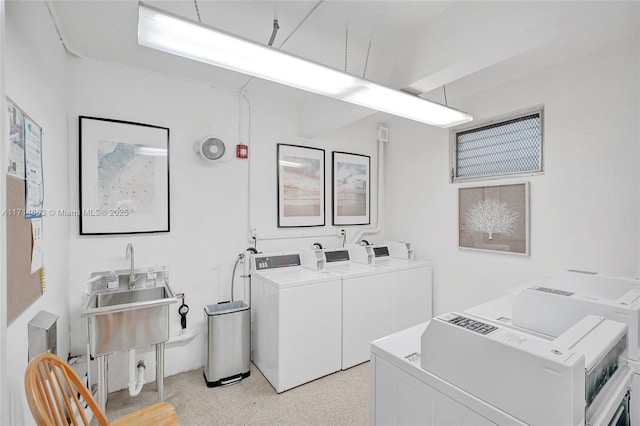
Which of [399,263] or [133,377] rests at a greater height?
[399,263]

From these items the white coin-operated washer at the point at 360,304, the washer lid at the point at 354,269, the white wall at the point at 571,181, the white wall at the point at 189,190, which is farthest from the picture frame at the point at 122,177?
the white wall at the point at 571,181

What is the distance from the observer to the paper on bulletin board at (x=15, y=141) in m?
1.15

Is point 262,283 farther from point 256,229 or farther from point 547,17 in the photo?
point 547,17

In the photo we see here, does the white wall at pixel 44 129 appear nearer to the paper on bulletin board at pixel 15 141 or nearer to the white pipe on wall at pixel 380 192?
the paper on bulletin board at pixel 15 141

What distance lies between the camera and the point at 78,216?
2.30 m

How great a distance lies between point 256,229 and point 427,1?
236 centimetres

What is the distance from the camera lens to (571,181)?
2385 millimetres

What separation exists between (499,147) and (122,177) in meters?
3.43

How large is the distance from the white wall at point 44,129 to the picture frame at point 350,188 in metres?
2.51

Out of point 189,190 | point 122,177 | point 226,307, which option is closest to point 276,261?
point 226,307

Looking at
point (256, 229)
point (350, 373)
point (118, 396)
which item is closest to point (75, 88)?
point (256, 229)

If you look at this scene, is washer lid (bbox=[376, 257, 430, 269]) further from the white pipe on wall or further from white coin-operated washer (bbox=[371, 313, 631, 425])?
white coin-operated washer (bbox=[371, 313, 631, 425])

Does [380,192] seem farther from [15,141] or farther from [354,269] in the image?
[15,141]

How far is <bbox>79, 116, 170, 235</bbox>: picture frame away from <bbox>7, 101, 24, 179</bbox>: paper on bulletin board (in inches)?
45.8
